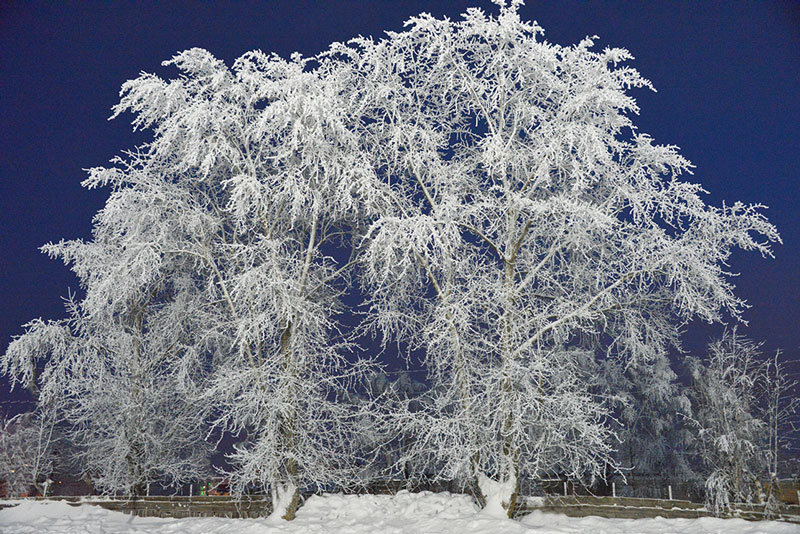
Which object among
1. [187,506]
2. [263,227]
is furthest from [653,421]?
[263,227]

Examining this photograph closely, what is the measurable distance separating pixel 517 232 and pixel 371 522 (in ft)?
20.6

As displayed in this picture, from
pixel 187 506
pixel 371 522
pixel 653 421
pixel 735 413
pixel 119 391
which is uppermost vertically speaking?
pixel 735 413

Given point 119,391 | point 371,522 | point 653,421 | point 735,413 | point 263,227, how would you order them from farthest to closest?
point 653,421
point 119,391
point 735,413
point 263,227
point 371,522

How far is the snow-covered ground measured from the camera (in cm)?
1074

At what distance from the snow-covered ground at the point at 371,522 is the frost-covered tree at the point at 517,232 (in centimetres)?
92

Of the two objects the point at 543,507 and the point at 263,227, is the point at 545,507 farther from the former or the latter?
the point at 263,227

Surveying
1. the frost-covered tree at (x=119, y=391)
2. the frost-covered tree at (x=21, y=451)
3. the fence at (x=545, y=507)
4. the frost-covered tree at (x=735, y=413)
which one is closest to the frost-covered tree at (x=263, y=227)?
the fence at (x=545, y=507)

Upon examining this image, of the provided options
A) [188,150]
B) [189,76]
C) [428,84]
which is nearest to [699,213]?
[428,84]

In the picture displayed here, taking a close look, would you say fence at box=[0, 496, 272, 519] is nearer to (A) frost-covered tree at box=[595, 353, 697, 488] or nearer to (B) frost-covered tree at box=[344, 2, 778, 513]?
(B) frost-covered tree at box=[344, 2, 778, 513]

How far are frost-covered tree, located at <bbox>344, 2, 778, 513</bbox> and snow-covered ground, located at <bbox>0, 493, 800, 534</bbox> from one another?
92 cm

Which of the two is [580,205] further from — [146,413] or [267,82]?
[146,413]

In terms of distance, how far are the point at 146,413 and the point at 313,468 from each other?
5896 mm

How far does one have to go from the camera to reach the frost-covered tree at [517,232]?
36.9 feet

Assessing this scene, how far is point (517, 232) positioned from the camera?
12.7 meters
